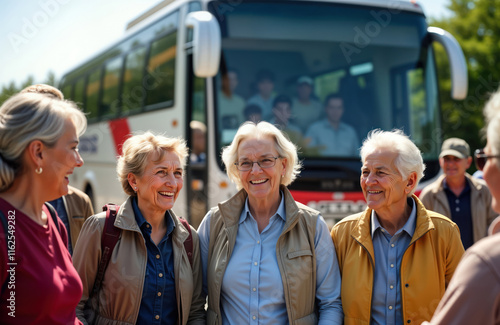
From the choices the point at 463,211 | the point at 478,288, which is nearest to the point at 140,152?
the point at 478,288

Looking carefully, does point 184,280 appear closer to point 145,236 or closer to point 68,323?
point 145,236

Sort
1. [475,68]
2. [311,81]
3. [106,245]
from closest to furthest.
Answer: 1. [106,245]
2. [311,81]
3. [475,68]

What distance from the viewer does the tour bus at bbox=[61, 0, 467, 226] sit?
767 centimetres

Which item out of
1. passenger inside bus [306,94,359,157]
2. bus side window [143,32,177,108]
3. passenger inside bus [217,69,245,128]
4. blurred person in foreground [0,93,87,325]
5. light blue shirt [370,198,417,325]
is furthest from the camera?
bus side window [143,32,177,108]

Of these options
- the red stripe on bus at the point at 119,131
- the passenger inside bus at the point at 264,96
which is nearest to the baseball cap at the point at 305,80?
the passenger inside bus at the point at 264,96

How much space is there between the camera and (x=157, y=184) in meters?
3.51

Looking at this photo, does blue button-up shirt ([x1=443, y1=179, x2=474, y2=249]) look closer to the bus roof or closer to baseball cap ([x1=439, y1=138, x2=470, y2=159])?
baseball cap ([x1=439, y1=138, x2=470, y2=159])

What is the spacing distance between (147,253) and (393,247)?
149 cm

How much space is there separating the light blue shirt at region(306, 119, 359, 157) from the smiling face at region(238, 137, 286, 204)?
13.2 ft

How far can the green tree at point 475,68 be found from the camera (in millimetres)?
27656

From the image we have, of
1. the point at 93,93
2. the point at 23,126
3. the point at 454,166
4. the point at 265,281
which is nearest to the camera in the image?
the point at 23,126

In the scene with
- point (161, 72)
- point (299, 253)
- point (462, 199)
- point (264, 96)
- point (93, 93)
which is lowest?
point (299, 253)

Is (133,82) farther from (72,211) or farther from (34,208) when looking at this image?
(34,208)

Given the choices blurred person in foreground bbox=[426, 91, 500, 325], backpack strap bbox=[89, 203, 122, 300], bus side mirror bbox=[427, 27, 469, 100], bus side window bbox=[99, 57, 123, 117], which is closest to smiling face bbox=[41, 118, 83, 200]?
backpack strap bbox=[89, 203, 122, 300]
